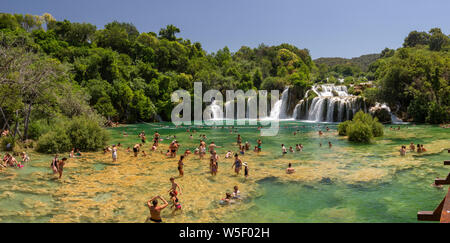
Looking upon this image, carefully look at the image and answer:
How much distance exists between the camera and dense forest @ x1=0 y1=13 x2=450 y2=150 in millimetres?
22922

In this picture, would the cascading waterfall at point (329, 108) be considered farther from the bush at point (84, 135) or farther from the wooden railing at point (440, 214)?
the wooden railing at point (440, 214)

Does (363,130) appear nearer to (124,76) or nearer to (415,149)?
(415,149)

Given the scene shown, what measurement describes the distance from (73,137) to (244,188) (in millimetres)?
16114

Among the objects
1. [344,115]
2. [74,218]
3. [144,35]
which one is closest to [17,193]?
[74,218]

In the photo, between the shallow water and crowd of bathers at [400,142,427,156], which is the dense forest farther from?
crowd of bathers at [400,142,427,156]

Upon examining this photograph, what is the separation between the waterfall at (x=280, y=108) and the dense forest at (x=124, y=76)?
3.80 metres

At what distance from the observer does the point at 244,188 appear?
525 inches

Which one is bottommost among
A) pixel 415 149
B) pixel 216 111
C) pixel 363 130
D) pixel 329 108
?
pixel 415 149

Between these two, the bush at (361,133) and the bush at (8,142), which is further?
the bush at (361,133)

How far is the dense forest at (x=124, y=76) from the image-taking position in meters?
22.9

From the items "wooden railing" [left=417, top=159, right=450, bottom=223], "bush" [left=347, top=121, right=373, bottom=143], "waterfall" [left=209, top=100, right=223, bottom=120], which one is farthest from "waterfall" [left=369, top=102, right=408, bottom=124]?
"wooden railing" [left=417, top=159, right=450, bottom=223]

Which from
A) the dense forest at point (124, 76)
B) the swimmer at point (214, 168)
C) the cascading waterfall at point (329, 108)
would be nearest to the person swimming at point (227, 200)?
the swimmer at point (214, 168)

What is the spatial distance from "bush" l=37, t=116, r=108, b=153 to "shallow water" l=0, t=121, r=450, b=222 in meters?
2.38

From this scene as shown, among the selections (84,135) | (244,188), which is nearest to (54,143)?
(84,135)
